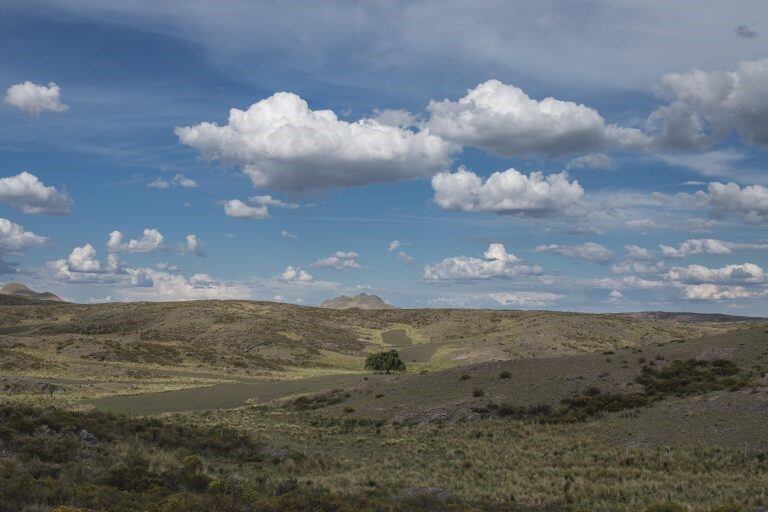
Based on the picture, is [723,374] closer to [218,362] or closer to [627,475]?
[627,475]

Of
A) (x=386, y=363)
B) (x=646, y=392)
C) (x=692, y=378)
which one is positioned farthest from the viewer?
(x=386, y=363)

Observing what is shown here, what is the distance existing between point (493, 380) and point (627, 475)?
21486 millimetres

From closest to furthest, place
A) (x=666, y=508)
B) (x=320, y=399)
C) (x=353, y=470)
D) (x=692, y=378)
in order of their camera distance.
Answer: (x=666, y=508) < (x=353, y=470) < (x=692, y=378) < (x=320, y=399)

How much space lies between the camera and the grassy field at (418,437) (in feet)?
57.0

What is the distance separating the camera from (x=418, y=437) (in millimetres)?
31391

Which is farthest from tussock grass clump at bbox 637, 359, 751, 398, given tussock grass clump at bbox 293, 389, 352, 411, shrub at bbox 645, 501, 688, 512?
tussock grass clump at bbox 293, 389, 352, 411

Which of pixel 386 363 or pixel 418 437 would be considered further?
→ pixel 386 363

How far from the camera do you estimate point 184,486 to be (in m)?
17.8

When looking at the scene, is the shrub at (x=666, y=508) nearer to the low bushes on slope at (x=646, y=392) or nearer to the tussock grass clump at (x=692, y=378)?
the low bushes on slope at (x=646, y=392)

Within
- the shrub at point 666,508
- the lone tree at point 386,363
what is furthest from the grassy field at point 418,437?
the lone tree at point 386,363

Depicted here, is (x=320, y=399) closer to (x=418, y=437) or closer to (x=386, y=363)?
(x=418, y=437)

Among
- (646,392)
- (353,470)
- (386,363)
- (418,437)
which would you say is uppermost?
(646,392)

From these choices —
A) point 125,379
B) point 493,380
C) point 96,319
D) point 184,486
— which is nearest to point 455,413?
point 493,380

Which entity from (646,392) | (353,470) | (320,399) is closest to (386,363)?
(320,399)
